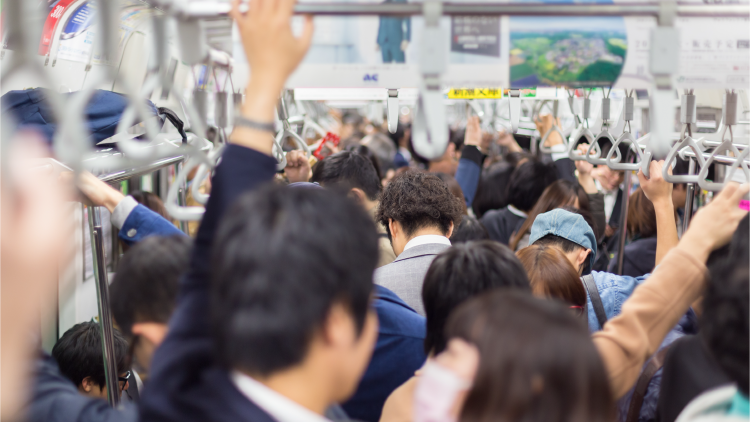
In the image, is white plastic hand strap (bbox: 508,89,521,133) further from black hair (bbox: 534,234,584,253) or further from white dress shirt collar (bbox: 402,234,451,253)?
white dress shirt collar (bbox: 402,234,451,253)

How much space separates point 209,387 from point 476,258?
710 mm

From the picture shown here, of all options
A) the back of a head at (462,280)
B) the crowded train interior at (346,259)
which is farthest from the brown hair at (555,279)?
the back of a head at (462,280)

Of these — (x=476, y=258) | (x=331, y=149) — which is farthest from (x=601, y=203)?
(x=476, y=258)

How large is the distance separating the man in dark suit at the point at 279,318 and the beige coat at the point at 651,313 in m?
0.58

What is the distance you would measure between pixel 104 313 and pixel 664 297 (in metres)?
1.58

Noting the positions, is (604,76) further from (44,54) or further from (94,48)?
(94,48)

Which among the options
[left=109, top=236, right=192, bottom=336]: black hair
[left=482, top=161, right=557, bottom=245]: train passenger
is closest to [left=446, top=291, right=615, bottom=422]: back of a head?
[left=109, top=236, right=192, bottom=336]: black hair

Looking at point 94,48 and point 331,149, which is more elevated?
point 94,48

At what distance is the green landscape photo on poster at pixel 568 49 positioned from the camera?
4.29 ft

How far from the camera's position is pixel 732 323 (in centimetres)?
100

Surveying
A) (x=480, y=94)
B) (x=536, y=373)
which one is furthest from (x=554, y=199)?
(x=536, y=373)

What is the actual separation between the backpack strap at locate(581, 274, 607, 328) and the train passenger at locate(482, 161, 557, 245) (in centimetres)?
169

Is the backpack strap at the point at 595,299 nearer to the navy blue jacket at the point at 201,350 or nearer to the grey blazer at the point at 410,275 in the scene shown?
the grey blazer at the point at 410,275

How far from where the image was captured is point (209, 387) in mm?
958
